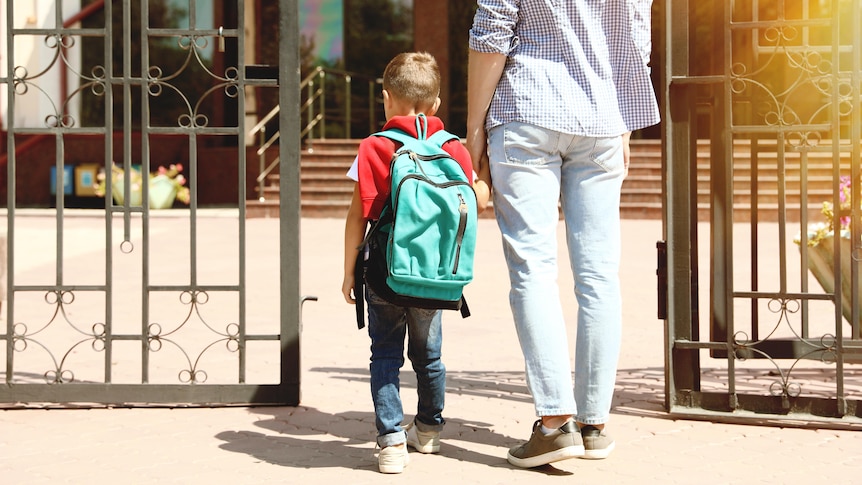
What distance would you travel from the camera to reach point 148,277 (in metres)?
4.93

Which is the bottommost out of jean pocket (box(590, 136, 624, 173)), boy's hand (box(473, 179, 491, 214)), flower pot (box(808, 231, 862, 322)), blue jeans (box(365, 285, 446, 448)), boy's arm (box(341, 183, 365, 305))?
blue jeans (box(365, 285, 446, 448))

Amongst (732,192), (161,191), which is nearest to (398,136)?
(732,192)

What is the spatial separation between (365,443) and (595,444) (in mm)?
896

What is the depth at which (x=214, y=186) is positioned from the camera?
66.8ft

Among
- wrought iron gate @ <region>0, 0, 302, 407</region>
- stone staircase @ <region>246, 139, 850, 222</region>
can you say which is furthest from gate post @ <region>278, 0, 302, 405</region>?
stone staircase @ <region>246, 139, 850, 222</region>

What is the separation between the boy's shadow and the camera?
13.4 ft

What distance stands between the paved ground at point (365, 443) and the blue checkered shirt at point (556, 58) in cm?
121

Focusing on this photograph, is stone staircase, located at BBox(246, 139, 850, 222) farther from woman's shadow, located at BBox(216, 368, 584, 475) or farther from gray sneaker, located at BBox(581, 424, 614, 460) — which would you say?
gray sneaker, located at BBox(581, 424, 614, 460)

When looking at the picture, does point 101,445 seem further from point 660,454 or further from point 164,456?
point 660,454

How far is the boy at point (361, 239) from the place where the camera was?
12.7 feet

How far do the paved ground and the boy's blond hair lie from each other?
130cm

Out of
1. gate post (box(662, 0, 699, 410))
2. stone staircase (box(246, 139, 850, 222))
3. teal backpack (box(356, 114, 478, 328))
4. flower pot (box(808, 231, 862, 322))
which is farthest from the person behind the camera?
stone staircase (box(246, 139, 850, 222))

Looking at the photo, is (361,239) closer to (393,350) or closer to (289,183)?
(393,350)

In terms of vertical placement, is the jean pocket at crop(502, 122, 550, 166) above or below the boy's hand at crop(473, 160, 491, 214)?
above
